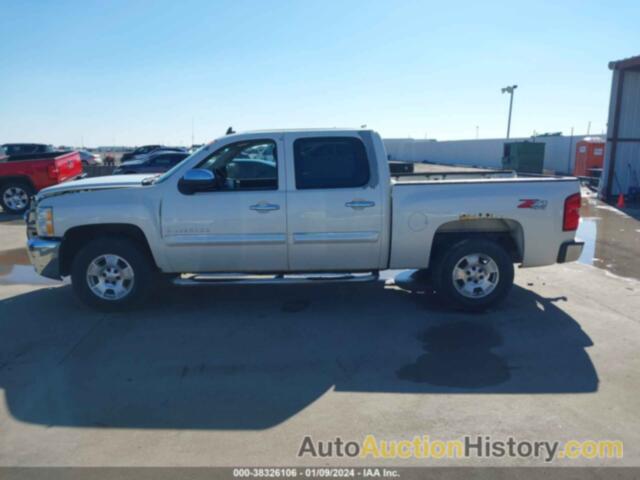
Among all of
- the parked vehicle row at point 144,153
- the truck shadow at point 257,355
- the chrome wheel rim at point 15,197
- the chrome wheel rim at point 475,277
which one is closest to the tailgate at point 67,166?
the chrome wheel rim at point 15,197

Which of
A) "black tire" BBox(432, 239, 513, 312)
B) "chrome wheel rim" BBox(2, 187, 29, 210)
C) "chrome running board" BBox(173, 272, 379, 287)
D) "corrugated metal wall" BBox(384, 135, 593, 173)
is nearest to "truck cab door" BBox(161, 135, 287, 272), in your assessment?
"chrome running board" BBox(173, 272, 379, 287)

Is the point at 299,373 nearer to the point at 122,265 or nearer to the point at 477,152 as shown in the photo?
the point at 122,265

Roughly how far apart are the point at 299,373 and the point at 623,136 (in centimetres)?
1667

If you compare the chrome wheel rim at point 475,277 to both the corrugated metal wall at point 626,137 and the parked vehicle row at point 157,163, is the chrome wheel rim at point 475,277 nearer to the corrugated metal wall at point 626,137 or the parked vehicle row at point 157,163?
the corrugated metal wall at point 626,137

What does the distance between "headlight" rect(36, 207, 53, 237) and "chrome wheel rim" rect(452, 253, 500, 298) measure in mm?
4436

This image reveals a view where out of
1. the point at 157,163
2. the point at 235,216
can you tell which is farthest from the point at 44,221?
the point at 157,163

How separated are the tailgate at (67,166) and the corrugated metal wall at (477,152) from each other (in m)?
27.0

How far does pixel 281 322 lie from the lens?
551cm

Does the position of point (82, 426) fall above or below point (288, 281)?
below

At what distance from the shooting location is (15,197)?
14.1 metres

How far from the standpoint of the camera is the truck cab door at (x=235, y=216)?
550 centimetres

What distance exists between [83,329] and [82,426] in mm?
1988

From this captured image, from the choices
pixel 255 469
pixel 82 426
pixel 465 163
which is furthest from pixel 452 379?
pixel 465 163

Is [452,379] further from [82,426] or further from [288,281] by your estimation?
[82,426]
